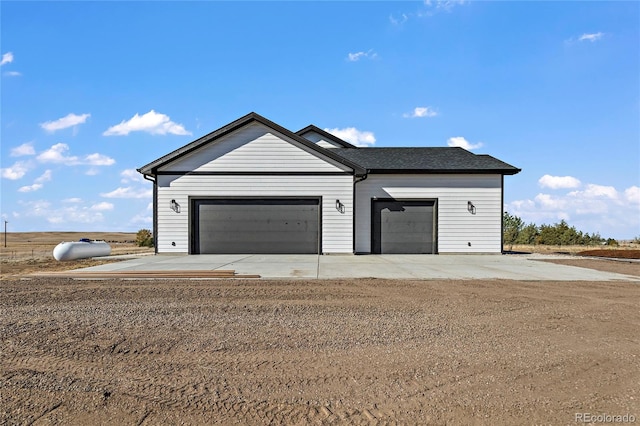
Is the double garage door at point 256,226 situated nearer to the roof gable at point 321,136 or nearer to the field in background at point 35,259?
the field in background at point 35,259

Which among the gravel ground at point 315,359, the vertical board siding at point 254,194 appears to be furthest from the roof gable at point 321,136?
the gravel ground at point 315,359

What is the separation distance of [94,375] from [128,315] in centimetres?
239

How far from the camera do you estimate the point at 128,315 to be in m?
6.04

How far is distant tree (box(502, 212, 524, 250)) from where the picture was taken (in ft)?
115

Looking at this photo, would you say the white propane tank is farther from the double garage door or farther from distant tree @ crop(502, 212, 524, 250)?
distant tree @ crop(502, 212, 524, 250)

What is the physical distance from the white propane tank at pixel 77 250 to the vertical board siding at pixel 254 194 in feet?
10.7

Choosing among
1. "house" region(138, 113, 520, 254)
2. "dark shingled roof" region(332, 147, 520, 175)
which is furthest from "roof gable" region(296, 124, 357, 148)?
"house" region(138, 113, 520, 254)

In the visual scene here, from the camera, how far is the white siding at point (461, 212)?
18.8 metres

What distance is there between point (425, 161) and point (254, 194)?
8611 mm

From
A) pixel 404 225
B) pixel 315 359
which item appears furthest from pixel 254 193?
pixel 315 359

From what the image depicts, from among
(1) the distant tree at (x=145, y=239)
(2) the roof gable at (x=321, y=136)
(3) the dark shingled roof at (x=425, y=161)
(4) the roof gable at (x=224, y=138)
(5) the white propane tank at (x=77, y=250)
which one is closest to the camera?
(5) the white propane tank at (x=77, y=250)

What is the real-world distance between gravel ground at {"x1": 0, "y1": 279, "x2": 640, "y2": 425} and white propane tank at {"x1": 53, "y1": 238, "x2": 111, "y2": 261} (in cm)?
1043

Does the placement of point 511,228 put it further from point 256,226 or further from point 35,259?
point 35,259

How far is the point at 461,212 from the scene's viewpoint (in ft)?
61.5
